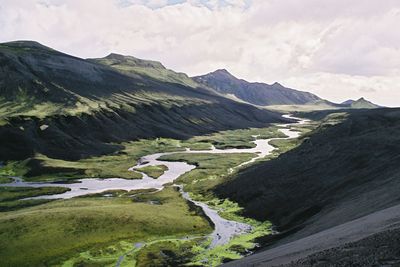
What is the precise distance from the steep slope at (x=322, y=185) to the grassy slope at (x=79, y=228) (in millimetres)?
18960

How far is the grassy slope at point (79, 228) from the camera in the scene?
76.8 meters

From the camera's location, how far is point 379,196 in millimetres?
75750

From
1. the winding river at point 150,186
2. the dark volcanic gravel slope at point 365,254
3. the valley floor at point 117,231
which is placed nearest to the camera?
the dark volcanic gravel slope at point 365,254

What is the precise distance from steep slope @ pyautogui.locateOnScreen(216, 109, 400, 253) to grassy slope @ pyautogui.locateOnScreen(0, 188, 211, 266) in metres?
19.0

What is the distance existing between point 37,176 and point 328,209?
11494cm

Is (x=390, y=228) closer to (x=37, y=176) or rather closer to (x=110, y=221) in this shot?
(x=110, y=221)

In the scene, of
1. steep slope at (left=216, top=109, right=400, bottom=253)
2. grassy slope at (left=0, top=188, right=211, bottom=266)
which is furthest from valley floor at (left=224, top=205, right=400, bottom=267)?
grassy slope at (left=0, top=188, right=211, bottom=266)

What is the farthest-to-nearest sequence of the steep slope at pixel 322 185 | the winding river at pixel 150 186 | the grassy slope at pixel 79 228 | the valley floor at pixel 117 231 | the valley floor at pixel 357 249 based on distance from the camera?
1. the winding river at pixel 150 186
2. the steep slope at pixel 322 185
3. the grassy slope at pixel 79 228
4. the valley floor at pixel 117 231
5. the valley floor at pixel 357 249

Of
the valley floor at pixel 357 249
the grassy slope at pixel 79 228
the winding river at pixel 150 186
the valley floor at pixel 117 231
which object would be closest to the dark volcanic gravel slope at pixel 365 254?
the valley floor at pixel 357 249

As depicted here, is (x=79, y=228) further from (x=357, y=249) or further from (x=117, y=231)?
(x=357, y=249)

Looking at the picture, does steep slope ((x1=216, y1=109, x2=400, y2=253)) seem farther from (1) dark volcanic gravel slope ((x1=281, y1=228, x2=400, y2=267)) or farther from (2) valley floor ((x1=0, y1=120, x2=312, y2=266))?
(1) dark volcanic gravel slope ((x1=281, y1=228, x2=400, y2=267))

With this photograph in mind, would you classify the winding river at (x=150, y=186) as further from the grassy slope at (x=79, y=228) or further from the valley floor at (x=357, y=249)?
the valley floor at (x=357, y=249)

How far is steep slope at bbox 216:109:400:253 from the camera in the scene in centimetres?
7738

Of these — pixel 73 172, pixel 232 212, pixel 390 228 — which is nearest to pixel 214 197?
pixel 232 212
